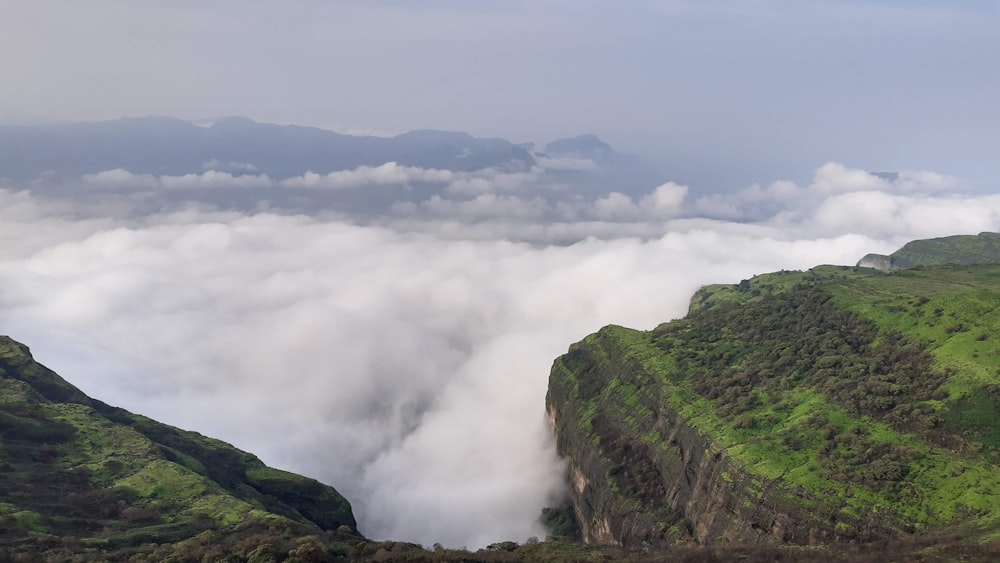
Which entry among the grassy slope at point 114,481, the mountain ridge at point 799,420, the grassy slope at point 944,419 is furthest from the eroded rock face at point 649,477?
the grassy slope at point 114,481

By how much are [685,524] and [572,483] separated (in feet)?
135

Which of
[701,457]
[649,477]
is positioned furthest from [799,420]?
[649,477]

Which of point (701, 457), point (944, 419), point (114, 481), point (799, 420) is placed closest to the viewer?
point (944, 419)

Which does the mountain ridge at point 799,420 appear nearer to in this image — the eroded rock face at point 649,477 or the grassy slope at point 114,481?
the eroded rock face at point 649,477

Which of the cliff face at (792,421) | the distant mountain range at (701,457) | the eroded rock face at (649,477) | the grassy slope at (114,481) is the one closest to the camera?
the distant mountain range at (701,457)

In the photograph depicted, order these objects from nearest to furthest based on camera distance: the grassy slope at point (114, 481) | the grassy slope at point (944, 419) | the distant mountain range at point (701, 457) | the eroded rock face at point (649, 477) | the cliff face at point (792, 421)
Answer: the grassy slope at point (944, 419)
the distant mountain range at point (701, 457)
the cliff face at point (792, 421)
the eroded rock face at point (649, 477)
the grassy slope at point (114, 481)

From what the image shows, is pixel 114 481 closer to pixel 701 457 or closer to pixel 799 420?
pixel 701 457

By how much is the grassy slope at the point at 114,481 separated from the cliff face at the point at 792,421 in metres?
56.0

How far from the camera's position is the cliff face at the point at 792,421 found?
80.9 meters

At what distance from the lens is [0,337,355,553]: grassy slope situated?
97.1 m

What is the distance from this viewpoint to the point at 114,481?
116 meters

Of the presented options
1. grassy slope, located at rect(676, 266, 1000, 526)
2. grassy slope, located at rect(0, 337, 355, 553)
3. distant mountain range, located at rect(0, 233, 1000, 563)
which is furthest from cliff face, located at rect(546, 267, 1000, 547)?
grassy slope, located at rect(0, 337, 355, 553)

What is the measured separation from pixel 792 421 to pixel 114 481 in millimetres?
115021

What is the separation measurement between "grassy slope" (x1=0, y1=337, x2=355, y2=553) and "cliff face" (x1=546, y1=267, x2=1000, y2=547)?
184 ft
